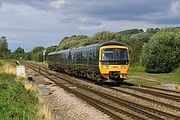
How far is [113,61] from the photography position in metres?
28.0

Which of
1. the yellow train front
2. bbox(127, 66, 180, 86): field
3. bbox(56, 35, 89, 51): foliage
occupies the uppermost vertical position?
bbox(56, 35, 89, 51): foliage

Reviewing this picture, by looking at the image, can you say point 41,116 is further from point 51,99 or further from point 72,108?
point 51,99

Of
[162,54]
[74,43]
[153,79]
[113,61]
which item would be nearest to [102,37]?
[74,43]

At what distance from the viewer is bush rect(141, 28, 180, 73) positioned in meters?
45.1

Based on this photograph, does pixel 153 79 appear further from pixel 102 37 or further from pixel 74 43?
pixel 74 43

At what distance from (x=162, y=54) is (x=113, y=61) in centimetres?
1899

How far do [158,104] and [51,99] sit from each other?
21.7 ft

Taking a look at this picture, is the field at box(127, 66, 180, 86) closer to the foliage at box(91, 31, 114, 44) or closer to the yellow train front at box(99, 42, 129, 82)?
the yellow train front at box(99, 42, 129, 82)

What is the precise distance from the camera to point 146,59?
4684cm

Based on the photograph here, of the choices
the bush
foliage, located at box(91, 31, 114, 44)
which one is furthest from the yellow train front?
foliage, located at box(91, 31, 114, 44)

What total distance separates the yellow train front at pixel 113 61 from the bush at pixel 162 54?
17711 mm

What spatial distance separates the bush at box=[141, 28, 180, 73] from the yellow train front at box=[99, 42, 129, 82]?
17711 mm

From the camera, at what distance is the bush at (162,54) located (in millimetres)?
45094

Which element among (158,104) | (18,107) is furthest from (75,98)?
(18,107)
